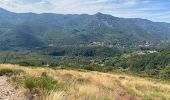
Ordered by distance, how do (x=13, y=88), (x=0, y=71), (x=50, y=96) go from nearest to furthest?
(x=50, y=96)
(x=13, y=88)
(x=0, y=71)

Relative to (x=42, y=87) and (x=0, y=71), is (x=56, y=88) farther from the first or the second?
(x=0, y=71)

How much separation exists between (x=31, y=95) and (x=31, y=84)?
80 cm

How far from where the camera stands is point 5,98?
8.52 m

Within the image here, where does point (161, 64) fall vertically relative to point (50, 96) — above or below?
below

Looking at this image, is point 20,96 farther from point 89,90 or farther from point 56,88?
point 89,90

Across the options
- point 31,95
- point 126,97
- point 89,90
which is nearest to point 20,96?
point 31,95

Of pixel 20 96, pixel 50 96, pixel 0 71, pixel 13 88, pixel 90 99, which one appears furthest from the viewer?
pixel 0 71

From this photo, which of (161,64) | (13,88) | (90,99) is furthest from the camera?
(161,64)

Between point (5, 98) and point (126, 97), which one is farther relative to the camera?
point (126, 97)

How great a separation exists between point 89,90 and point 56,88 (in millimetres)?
1498

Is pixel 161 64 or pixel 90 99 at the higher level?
pixel 90 99

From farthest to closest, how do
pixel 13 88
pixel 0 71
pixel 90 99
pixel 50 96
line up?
pixel 0 71, pixel 13 88, pixel 90 99, pixel 50 96

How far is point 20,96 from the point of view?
30.0 feet

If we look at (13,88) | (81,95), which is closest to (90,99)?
(81,95)
